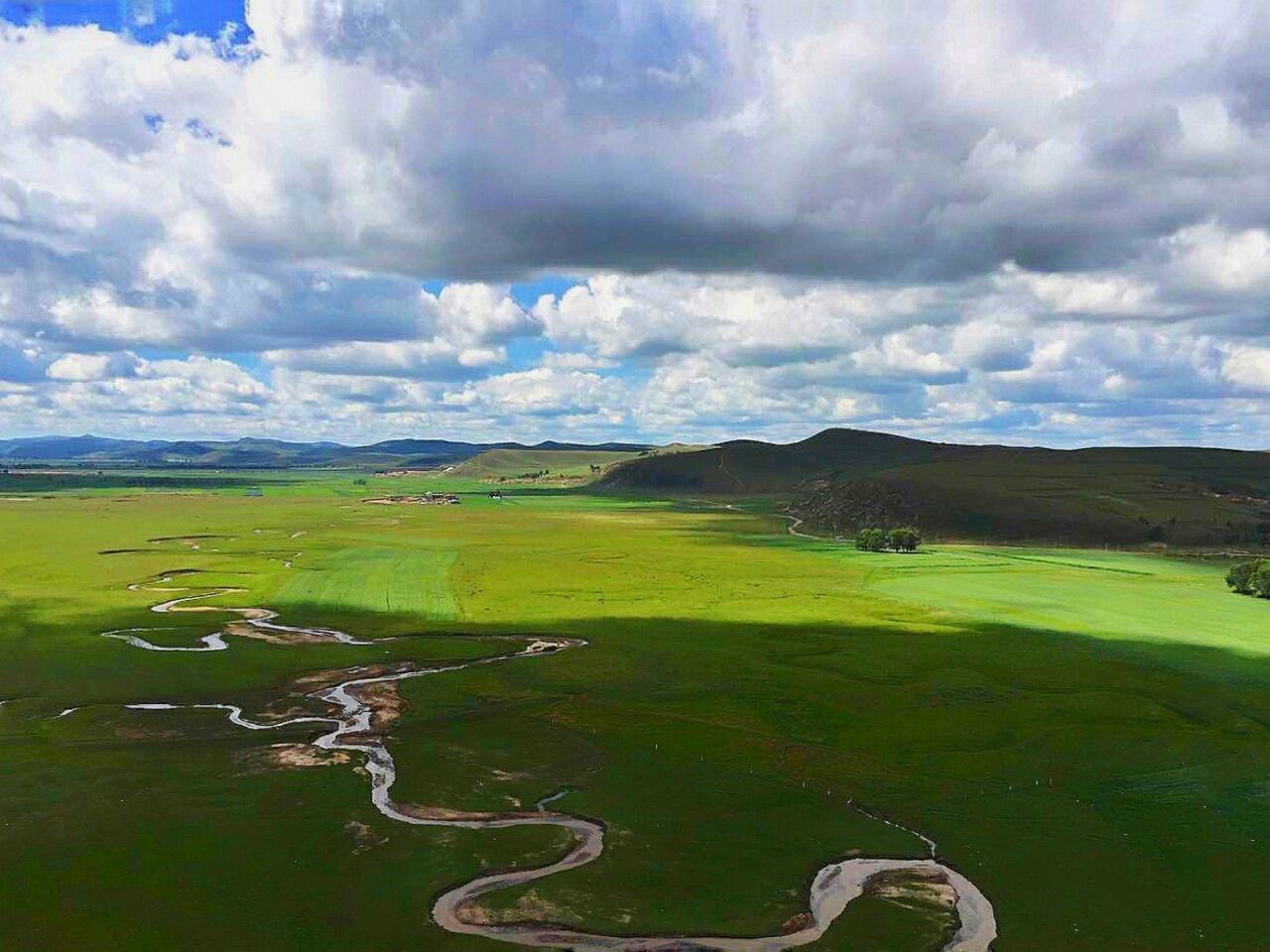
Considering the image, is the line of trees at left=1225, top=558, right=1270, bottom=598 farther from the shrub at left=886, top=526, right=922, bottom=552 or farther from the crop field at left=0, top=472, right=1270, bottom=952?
the shrub at left=886, top=526, right=922, bottom=552

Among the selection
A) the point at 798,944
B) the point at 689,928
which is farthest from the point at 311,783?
the point at 798,944

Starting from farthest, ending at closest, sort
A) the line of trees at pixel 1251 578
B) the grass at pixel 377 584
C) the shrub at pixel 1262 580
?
the line of trees at pixel 1251 578 → the shrub at pixel 1262 580 → the grass at pixel 377 584

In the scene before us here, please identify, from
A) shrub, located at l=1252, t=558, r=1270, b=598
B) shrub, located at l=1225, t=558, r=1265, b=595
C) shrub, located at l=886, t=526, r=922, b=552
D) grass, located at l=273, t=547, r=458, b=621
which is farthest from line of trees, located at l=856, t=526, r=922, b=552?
grass, located at l=273, t=547, r=458, b=621

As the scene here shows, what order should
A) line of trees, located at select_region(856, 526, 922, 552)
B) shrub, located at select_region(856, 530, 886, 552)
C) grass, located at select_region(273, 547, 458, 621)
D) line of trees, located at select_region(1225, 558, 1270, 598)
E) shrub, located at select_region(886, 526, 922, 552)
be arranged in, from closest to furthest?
grass, located at select_region(273, 547, 458, 621)
line of trees, located at select_region(1225, 558, 1270, 598)
shrub, located at select_region(886, 526, 922, 552)
line of trees, located at select_region(856, 526, 922, 552)
shrub, located at select_region(856, 530, 886, 552)

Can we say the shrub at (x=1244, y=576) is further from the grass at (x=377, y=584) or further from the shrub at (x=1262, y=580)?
the grass at (x=377, y=584)

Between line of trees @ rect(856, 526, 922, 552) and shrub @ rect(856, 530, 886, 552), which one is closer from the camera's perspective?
line of trees @ rect(856, 526, 922, 552)

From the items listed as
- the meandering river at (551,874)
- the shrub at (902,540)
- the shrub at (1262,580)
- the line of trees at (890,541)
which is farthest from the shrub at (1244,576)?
the meandering river at (551,874)
